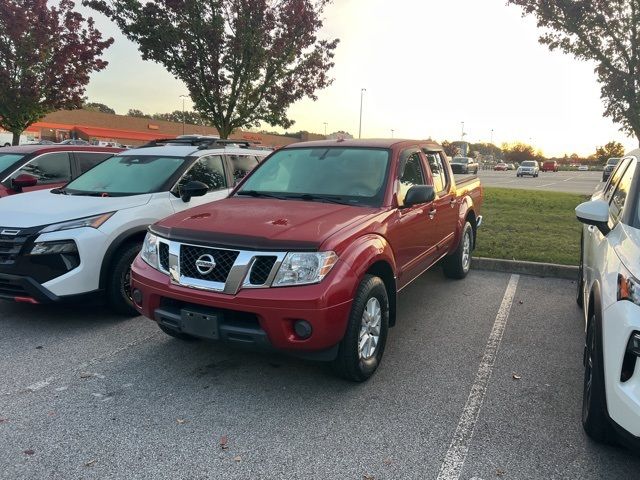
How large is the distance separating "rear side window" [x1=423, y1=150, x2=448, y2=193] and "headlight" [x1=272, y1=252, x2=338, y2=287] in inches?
104

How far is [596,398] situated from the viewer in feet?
9.28

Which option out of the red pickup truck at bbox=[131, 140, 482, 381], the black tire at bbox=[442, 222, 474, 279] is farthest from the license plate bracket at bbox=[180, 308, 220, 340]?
the black tire at bbox=[442, 222, 474, 279]

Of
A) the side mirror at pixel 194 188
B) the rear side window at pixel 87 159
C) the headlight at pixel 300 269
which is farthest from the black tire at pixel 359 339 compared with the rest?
the rear side window at pixel 87 159

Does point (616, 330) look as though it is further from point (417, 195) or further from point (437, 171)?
point (437, 171)

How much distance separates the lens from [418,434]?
308cm

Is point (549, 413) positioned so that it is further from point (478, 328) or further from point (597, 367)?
point (478, 328)

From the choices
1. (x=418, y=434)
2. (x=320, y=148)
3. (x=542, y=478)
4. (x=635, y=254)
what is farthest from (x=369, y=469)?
(x=320, y=148)

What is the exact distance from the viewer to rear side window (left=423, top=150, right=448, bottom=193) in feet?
18.2

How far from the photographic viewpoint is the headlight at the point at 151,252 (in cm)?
379

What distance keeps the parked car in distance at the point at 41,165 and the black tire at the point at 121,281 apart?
2.77 meters

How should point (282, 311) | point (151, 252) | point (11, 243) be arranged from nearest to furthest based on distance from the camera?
point (282, 311), point (151, 252), point (11, 243)

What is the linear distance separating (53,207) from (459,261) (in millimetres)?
4822

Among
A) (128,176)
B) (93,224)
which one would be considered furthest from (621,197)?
(128,176)

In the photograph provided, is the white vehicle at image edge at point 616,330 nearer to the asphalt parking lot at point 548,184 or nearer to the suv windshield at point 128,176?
the suv windshield at point 128,176
